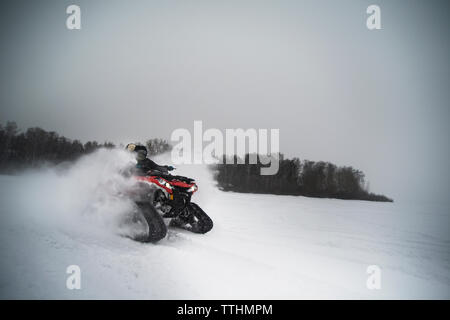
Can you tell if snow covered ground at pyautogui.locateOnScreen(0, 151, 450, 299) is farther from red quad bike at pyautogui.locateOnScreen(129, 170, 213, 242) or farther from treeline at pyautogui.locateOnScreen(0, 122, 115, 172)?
treeline at pyautogui.locateOnScreen(0, 122, 115, 172)

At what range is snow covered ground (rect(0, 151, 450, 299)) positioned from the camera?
2.63 m

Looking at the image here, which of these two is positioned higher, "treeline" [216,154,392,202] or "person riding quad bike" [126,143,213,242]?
"person riding quad bike" [126,143,213,242]

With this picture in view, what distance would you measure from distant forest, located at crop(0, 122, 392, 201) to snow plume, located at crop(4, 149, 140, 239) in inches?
1098

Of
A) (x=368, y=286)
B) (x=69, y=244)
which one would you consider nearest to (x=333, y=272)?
(x=368, y=286)

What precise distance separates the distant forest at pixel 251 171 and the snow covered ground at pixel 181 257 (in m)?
→ 28.6

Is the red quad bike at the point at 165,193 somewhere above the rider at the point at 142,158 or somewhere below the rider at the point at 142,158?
below

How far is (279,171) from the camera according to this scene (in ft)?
161

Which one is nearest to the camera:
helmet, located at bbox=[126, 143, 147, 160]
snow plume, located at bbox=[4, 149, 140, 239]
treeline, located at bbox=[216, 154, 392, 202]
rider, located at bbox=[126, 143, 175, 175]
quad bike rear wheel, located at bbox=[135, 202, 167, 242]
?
quad bike rear wheel, located at bbox=[135, 202, 167, 242]

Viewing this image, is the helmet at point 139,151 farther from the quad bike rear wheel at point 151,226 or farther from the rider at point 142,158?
the quad bike rear wheel at point 151,226

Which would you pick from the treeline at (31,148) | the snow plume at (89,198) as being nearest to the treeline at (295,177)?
the treeline at (31,148)

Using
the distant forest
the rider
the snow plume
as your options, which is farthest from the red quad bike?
the distant forest

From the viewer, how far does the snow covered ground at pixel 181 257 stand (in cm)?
263
